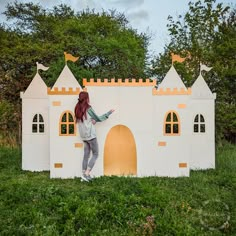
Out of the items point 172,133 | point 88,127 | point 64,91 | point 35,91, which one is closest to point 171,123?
point 172,133

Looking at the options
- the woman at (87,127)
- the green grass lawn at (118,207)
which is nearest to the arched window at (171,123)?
the green grass lawn at (118,207)

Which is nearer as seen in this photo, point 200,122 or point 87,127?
point 87,127

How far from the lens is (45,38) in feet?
55.8

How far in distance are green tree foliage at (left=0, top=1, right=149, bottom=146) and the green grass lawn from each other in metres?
7.45

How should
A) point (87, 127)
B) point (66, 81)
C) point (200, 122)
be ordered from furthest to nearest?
point (200, 122)
point (66, 81)
point (87, 127)

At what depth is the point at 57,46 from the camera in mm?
15680

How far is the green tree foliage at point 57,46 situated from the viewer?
15508mm

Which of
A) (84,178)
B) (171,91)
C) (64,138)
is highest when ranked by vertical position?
(171,91)

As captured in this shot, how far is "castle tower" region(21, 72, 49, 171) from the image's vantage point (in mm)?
9859

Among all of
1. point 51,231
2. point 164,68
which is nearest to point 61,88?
point 51,231

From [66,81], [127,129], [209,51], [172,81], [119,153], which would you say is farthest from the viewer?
[209,51]

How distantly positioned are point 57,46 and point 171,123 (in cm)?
811

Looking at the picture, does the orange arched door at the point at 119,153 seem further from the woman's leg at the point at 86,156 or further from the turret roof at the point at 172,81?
the turret roof at the point at 172,81

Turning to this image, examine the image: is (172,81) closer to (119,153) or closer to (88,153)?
(119,153)
